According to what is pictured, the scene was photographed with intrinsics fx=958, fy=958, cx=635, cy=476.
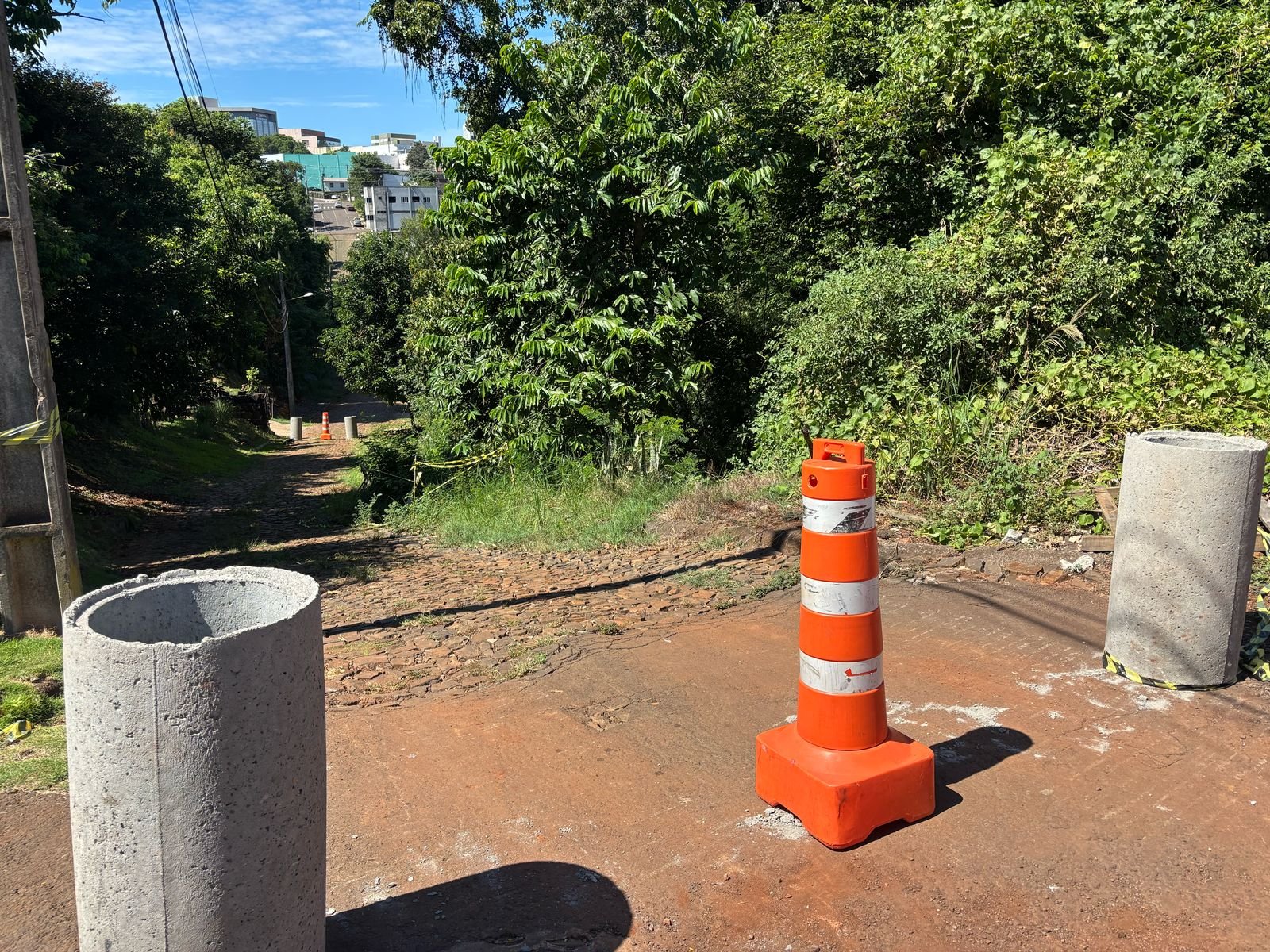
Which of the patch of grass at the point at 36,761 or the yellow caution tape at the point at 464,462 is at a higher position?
the yellow caution tape at the point at 464,462

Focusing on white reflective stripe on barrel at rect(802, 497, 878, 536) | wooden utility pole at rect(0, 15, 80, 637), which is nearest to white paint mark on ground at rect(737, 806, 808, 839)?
white reflective stripe on barrel at rect(802, 497, 878, 536)

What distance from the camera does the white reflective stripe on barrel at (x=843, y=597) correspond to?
337 centimetres

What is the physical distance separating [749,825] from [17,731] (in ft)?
12.0

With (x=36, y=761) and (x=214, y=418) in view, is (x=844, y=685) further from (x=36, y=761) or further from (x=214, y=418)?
(x=214, y=418)

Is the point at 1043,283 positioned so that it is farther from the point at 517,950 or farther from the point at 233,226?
the point at 233,226

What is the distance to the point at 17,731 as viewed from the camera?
472 cm

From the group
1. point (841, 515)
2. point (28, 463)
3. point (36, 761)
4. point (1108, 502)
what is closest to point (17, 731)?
point (36, 761)

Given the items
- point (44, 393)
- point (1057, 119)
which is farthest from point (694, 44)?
point (44, 393)

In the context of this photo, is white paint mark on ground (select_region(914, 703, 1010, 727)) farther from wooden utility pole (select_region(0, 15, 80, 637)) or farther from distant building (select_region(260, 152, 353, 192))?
distant building (select_region(260, 152, 353, 192))

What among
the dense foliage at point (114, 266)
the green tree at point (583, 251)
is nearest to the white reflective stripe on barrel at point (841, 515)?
the green tree at point (583, 251)

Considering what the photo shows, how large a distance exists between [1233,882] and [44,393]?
7076mm

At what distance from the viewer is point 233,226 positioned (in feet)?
105

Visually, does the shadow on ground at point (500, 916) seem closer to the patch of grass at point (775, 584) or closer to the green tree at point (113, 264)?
the patch of grass at point (775, 584)

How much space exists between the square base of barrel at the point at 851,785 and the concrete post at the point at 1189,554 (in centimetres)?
178
